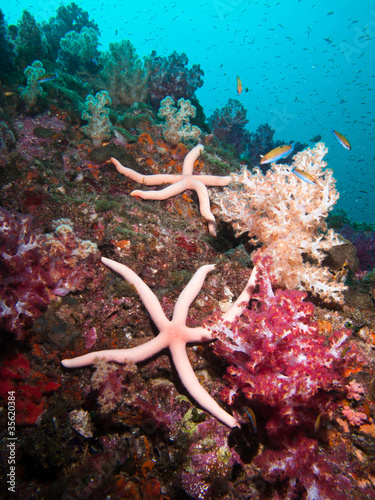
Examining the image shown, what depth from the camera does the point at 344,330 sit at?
9.82 ft

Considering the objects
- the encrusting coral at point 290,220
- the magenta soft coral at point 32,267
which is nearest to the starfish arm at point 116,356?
the magenta soft coral at point 32,267

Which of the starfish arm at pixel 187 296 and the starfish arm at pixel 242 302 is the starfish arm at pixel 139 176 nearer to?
the starfish arm at pixel 187 296

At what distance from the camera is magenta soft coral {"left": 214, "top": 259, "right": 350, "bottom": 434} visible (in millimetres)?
2596

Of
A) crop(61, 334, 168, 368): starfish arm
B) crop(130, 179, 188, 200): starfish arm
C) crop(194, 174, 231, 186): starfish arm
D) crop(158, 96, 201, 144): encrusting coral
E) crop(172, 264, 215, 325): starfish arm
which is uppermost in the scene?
crop(158, 96, 201, 144): encrusting coral

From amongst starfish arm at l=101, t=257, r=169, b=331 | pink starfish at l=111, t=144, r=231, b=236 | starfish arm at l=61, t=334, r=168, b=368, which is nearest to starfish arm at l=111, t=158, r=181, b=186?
pink starfish at l=111, t=144, r=231, b=236

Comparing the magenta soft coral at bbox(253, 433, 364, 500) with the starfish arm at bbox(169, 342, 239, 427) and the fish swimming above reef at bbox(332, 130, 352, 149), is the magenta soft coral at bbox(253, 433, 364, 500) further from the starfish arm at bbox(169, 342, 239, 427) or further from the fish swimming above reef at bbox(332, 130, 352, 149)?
the fish swimming above reef at bbox(332, 130, 352, 149)

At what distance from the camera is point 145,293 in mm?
3387

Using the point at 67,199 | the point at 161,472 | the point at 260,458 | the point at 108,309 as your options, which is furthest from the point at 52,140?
the point at 260,458

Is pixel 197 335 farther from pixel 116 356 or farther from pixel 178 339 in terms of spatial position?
pixel 116 356

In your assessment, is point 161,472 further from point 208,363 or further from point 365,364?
point 365,364

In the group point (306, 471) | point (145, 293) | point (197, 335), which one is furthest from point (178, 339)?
point (306, 471)

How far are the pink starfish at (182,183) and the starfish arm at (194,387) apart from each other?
2536 mm

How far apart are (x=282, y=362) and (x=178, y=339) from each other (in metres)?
1.28

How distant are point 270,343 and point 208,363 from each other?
107cm
